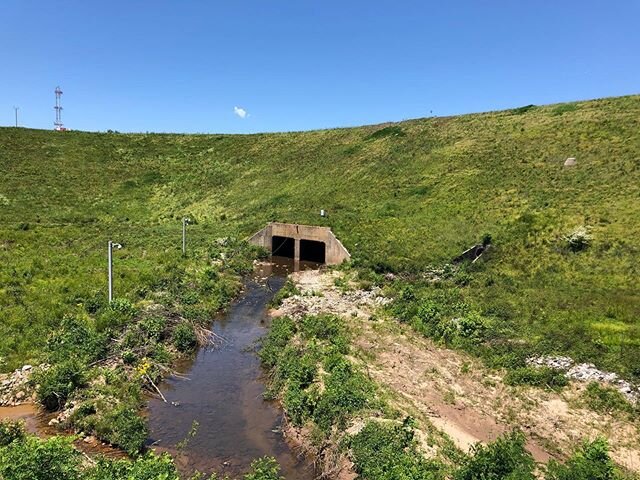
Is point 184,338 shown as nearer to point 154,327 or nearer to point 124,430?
point 154,327

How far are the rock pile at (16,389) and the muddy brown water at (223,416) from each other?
3.85 metres

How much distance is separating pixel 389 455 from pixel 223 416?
604 centimetres

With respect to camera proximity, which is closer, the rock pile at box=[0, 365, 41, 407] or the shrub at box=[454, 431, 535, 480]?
the shrub at box=[454, 431, 535, 480]

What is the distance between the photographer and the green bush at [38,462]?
8398 millimetres

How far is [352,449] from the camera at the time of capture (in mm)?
11938

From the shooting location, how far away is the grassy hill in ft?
70.8

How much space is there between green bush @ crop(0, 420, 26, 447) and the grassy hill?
16.0 feet

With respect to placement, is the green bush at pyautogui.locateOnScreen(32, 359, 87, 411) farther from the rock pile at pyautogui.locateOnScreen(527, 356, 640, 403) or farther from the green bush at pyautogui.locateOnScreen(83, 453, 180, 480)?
the rock pile at pyautogui.locateOnScreen(527, 356, 640, 403)

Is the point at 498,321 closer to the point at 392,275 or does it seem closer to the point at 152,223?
the point at 392,275

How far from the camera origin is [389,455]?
434 inches

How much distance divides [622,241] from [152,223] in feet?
140

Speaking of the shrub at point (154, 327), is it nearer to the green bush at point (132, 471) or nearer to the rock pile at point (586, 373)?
the green bush at point (132, 471)

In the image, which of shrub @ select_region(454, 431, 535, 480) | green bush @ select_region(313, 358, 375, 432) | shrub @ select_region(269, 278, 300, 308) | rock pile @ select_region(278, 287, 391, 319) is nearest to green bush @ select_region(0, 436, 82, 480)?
green bush @ select_region(313, 358, 375, 432)

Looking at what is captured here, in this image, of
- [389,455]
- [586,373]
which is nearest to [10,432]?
[389,455]
